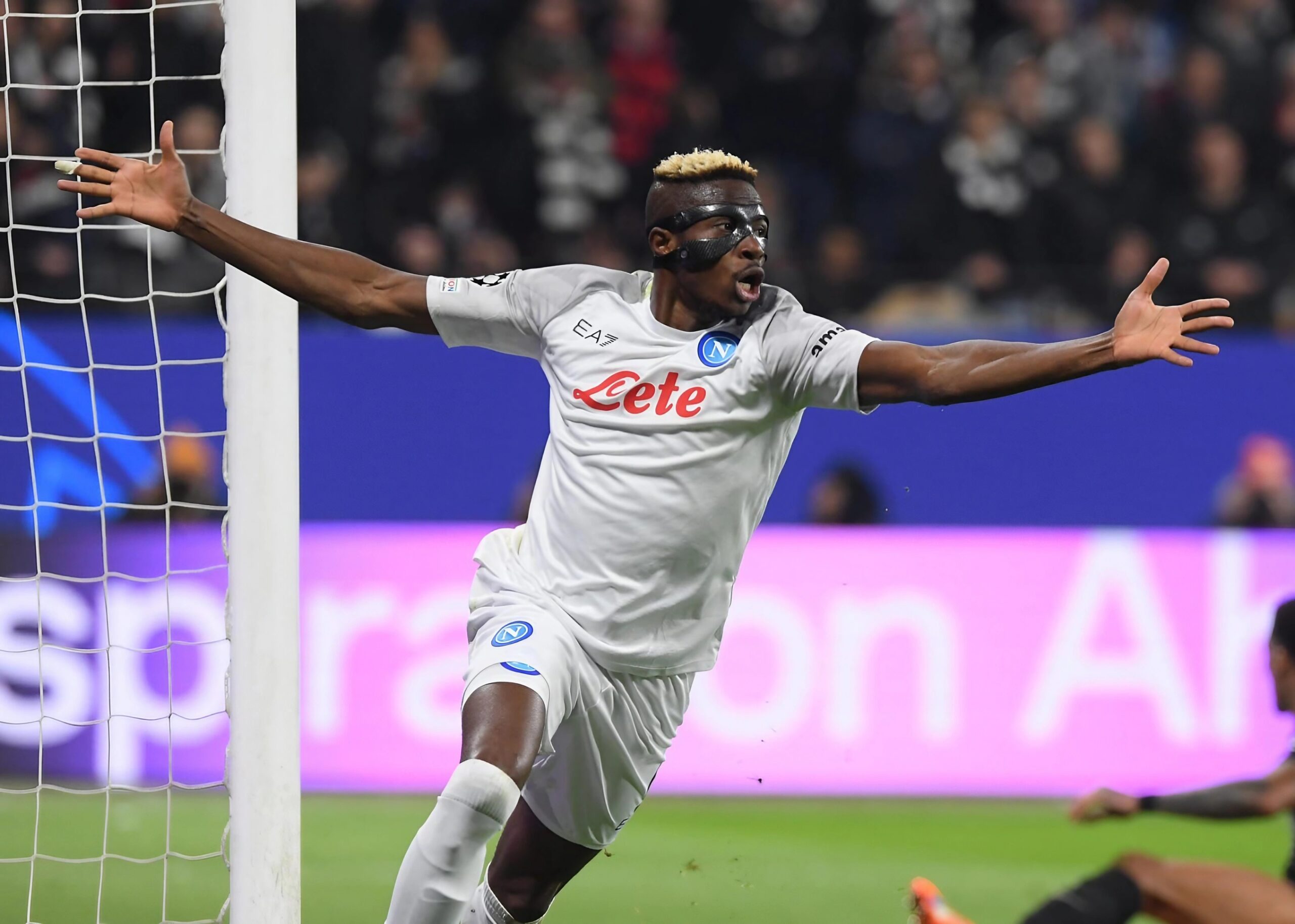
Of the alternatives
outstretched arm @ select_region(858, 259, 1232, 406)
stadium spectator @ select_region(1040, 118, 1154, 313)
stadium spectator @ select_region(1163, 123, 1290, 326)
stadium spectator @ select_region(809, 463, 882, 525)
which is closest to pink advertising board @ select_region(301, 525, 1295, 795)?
stadium spectator @ select_region(809, 463, 882, 525)

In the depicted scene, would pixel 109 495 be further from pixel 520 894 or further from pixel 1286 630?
pixel 1286 630

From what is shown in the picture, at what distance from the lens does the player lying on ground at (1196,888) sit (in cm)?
371

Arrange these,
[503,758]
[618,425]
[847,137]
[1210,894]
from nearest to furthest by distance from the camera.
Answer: [1210,894] → [503,758] → [618,425] → [847,137]

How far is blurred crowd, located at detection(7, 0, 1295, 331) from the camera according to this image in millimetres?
10453

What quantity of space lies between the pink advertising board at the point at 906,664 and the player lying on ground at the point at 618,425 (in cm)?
365

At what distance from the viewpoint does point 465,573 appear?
339 inches

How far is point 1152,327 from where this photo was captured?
12.5ft

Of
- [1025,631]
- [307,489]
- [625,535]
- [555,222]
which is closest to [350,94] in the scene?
[555,222]

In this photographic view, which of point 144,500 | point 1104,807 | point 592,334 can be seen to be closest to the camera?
point 1104,807

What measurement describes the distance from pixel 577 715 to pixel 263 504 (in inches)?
43.4

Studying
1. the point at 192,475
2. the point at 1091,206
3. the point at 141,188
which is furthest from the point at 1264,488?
the point at 141,188

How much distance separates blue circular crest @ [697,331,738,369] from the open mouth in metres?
0.11

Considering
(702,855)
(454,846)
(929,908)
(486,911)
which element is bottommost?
(702,855)

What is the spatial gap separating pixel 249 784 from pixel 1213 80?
8513 mm
